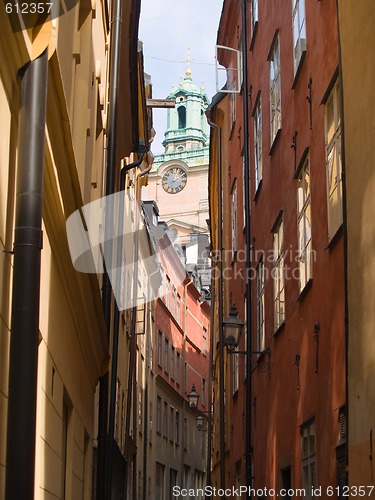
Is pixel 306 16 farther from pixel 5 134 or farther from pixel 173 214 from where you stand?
pixel 173 214

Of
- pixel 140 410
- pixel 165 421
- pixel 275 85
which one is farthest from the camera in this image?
pixel 165 421

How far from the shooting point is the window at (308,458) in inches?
403

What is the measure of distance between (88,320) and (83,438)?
171 centimetres

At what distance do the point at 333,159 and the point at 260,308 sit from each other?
20.3 feet

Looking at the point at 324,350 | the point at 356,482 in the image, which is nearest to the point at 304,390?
the point at 324,350

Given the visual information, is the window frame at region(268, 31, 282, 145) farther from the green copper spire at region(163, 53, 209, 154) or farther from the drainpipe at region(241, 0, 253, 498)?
the green copper spire at region(163, 53, 209, 154)

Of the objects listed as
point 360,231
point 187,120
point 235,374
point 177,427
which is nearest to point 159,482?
point 177,427

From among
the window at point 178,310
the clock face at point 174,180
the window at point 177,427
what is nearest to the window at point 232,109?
the window at point 178,310

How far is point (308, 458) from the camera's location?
34.3ft

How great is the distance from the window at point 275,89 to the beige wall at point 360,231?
17.7ft

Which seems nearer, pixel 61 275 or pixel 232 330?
pixel 61 275

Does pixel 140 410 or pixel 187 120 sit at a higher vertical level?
pixel 187 120

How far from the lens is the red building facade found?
936 cm

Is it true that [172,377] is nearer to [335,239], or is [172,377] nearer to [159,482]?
[159,482]
